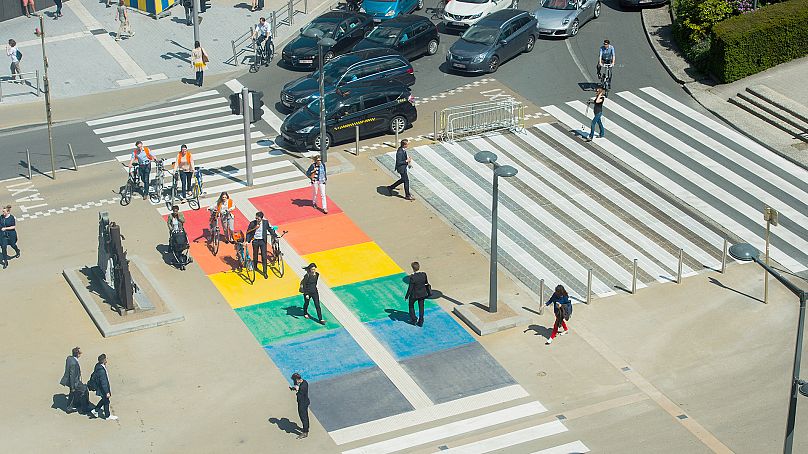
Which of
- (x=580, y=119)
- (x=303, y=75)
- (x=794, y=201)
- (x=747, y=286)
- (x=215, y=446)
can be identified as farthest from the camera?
(x=303, y=75)

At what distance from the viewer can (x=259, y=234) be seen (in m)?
33.2

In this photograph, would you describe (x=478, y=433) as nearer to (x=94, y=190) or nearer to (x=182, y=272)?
(x=182, y=272)

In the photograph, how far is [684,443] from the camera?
27.1 m

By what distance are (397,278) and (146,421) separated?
853 cm

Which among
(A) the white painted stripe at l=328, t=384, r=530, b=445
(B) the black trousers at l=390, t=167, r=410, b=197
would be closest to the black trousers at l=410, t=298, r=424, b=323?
(A) the white painted stripe at l=328, t=384, r=530, b=445

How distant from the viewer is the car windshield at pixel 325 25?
48.4m

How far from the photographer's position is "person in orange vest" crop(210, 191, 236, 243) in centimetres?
3478

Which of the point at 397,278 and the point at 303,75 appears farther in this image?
the point at 303,75

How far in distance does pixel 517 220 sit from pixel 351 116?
723 centimetres

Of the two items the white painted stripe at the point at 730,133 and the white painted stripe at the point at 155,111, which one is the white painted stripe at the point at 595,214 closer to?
the white painted stripe at the point at 730,133

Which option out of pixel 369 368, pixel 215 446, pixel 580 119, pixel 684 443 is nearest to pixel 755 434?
pixel 684 443

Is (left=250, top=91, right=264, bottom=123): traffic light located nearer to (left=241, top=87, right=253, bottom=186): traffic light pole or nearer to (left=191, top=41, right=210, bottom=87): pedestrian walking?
(left=241, top=87, right=253, bottom=186): traffic light pole

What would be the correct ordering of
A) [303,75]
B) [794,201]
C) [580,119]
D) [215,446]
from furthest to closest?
[303,75] < [580,119] < [794,201] < [215,446]

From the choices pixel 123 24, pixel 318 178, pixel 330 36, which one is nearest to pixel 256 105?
pixel 318 178
